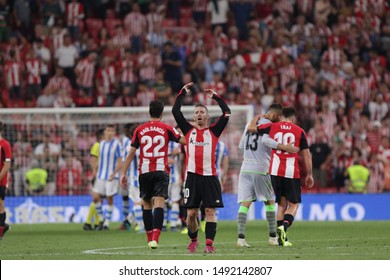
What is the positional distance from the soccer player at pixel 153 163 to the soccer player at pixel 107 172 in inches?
284

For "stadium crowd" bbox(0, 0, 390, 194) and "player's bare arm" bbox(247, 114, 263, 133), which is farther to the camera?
"stadium crowd" bbox(0, 0, 390, 194)

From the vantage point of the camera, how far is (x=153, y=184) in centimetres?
1648

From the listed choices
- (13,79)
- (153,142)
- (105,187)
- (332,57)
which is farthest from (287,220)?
(332,57)

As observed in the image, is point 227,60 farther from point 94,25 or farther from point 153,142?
point 153,142

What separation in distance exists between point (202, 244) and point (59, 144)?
10.3 m

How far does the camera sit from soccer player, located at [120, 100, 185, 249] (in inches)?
640

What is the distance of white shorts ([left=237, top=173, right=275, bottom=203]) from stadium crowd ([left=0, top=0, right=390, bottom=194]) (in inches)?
454

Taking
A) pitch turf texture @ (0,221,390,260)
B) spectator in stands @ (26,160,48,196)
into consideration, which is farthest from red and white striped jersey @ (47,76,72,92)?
pitch turf texture @ (0,221,390,260)

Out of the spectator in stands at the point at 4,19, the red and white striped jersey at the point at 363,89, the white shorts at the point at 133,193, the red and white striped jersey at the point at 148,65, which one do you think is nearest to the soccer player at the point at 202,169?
the white shorts at the point at 133,193

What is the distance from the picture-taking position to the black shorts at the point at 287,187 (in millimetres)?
17094

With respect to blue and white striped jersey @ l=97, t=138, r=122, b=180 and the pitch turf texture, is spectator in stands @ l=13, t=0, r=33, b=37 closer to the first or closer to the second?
the pitch turf texture

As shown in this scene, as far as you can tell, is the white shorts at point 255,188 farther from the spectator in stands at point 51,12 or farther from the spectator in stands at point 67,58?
the spectator in stands at point 51,12
